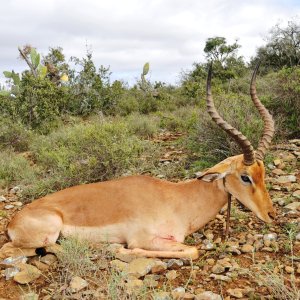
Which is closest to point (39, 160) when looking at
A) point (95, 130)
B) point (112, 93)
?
point (95, 130)

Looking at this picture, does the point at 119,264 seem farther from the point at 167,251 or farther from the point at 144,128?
the point at 144,128

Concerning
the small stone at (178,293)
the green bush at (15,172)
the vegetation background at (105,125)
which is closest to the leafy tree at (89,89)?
the vegetation background at (105,125)

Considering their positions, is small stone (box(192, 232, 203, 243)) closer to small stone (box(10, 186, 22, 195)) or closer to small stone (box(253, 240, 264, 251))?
small stone (box(253, 240, 264, 251))

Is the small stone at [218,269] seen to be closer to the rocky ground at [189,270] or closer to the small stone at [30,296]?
the rocky ground at [189,270]

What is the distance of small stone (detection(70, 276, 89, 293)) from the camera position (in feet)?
13.2

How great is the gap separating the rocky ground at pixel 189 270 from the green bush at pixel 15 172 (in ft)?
8.34

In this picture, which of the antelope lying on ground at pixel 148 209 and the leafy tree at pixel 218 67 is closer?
the antelope lying on ground at pixel 148 209

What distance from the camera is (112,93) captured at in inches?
632

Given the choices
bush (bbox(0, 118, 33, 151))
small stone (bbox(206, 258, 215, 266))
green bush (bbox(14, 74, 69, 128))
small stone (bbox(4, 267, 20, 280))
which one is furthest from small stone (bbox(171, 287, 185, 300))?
green bush (bbox(14, 74, 69, 128))

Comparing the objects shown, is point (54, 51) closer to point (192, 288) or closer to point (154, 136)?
point (154, 136)

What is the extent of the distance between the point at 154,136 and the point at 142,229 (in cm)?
622

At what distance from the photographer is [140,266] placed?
442cm

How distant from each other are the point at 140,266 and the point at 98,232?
29.5 inches

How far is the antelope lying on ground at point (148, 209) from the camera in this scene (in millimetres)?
4805
